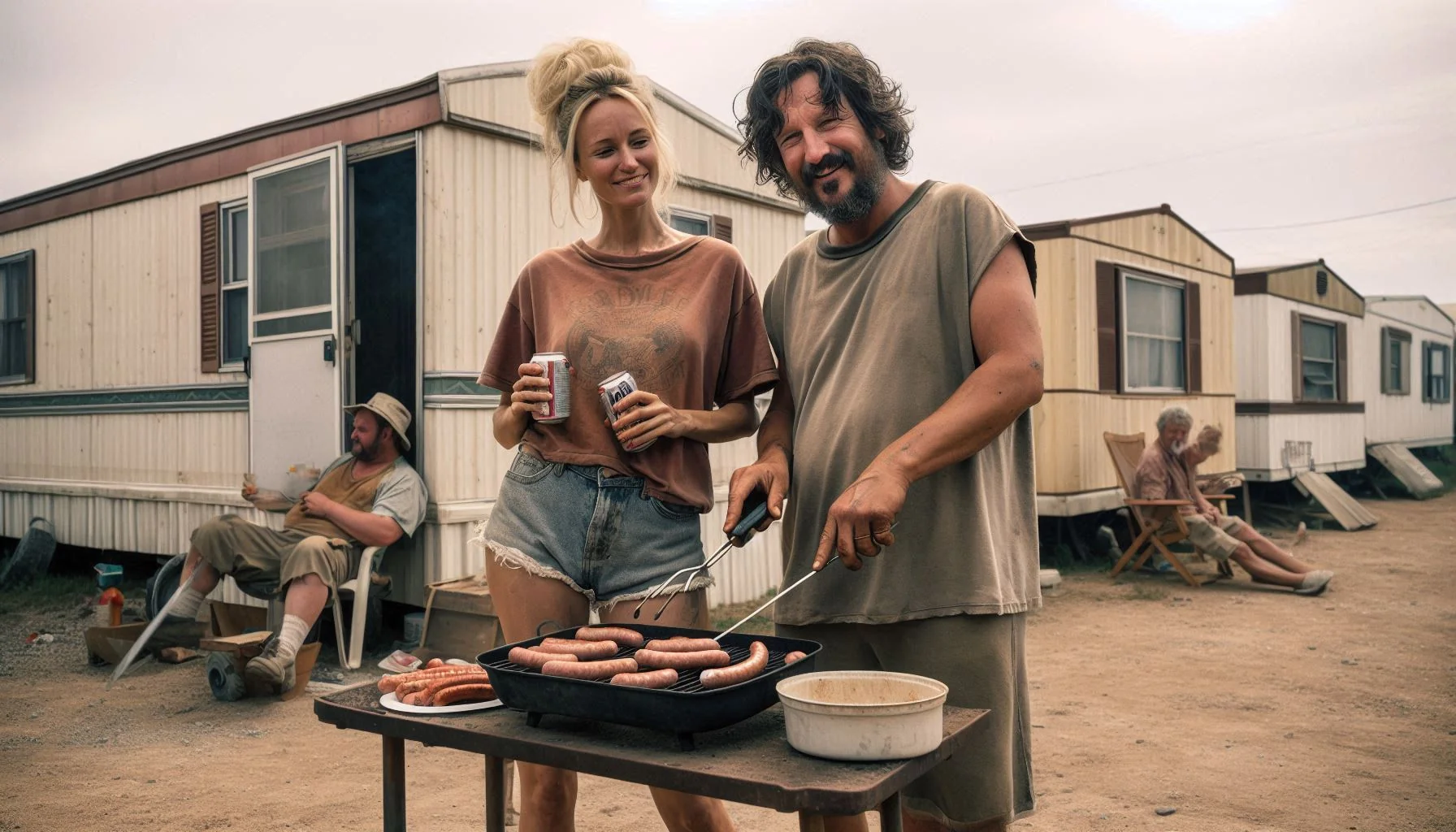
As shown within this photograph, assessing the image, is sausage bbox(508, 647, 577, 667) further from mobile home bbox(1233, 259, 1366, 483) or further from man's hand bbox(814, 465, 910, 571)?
mobile home bbox(1233, 259, 1366, 483)

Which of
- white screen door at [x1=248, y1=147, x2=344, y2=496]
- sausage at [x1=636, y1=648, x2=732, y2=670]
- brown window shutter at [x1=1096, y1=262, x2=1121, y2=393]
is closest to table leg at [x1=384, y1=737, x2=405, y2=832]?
sausage at [x1=636, y1=648, x2=732, y2=670]

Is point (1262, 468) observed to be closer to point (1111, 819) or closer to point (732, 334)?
point (1111, 819)

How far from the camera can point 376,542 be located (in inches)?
231

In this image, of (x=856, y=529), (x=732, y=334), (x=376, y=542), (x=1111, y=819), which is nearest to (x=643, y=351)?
(x=732, y=334)

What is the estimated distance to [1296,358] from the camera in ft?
48.6

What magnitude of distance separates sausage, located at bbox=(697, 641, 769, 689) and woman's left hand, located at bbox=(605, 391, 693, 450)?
54 cm

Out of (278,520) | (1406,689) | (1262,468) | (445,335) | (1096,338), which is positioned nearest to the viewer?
(1406,689)

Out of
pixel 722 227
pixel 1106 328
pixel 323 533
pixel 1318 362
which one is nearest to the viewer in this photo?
pixel 323 533

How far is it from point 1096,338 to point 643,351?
872cm

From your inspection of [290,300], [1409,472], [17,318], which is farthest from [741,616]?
[1409,472]

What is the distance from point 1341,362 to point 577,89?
17004 millimetres

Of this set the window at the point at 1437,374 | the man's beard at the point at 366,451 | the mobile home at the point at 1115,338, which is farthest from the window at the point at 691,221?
the window at the point at 1437,374

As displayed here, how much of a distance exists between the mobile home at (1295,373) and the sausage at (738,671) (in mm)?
13713

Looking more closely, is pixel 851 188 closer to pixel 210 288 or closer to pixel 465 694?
pixel 465 694
